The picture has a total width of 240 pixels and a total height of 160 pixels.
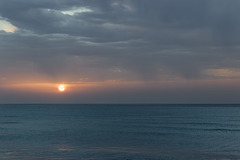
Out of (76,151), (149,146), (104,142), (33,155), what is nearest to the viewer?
(33,155)

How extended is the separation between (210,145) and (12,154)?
31462mm

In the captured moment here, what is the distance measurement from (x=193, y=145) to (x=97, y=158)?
1878 centimetres

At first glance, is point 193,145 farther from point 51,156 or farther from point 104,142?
point 51,156

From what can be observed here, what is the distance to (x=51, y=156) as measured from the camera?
117ft

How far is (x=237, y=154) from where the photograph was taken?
1444 inches

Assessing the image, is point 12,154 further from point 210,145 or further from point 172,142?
point 210,145

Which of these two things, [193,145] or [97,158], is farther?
[193,145]

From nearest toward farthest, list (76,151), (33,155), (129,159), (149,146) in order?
1. (129,159)
2. (33,155)
3. (76,151)
4. (149,146)

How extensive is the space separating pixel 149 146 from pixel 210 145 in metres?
10.7

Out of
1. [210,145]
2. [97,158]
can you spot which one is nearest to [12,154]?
[97,158]

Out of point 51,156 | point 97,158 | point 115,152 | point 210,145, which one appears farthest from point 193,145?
point 51,156

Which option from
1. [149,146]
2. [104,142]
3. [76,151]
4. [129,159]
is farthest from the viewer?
[104,142]

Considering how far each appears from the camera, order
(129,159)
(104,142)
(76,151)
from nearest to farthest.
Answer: (129,159), (76,151), (104,142)

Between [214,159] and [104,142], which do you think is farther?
[104,142]
